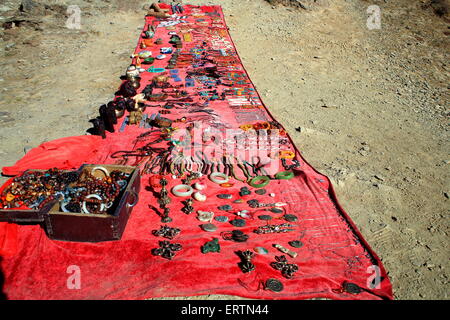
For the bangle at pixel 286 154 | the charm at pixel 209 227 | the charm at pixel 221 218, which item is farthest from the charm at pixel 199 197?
the bangle at pixel 286 154

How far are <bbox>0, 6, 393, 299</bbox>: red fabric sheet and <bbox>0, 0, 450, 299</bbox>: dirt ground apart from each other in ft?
1.89

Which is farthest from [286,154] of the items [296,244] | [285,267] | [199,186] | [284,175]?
[285,267]

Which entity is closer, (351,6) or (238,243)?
(238,243)

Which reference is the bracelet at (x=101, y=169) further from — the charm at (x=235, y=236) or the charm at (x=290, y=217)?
the charm at (x=290, y=217)

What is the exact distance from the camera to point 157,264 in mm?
3682

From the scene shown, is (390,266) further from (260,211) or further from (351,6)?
(351,6)

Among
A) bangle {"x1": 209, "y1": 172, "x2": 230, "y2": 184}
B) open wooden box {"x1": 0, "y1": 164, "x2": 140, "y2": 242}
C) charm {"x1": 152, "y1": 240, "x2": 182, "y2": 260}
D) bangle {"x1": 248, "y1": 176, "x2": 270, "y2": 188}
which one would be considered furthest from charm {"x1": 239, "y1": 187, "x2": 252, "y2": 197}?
open wooden box {"x1": 0, "y1": 164, "x2": 140, "y2": 242}

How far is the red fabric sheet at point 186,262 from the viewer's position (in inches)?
136

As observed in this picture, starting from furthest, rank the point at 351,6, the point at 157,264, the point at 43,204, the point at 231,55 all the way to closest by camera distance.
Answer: the point at 351,6, the point at 231,55, the point at 43,204, the point at 157,264

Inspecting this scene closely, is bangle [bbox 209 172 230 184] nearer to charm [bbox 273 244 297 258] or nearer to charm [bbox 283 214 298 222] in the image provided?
charm [bbox 283 214 298 222]

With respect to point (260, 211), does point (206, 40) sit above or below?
above

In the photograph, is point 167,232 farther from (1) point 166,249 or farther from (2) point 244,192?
(2) point 244,192

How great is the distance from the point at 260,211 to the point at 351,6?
40.0 feet
